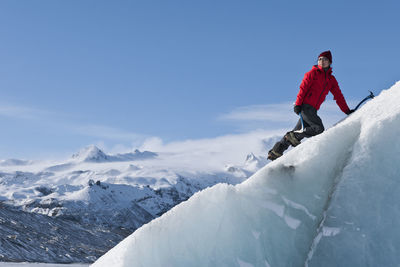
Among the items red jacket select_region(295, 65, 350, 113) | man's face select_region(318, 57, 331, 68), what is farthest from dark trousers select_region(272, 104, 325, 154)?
man's face select_region(318, 57, 331, 68)

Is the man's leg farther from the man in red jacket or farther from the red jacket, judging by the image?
the red jacket

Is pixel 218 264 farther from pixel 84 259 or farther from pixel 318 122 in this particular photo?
pixel 84 259

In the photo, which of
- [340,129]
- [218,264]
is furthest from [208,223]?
[340,129]

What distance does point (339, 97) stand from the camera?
10.3 m

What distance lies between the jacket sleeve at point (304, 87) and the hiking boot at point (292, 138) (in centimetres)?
65

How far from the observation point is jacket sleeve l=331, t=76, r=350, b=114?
404 inches

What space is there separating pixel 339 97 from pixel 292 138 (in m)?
1.46

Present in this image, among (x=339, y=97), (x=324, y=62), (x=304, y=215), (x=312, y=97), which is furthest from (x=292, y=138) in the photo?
(x=304, y=215)

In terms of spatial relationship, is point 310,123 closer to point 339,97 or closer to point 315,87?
point 315,87

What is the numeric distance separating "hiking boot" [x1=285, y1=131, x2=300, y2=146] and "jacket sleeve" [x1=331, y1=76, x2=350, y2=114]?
1.28 meters

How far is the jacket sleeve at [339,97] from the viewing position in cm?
1027

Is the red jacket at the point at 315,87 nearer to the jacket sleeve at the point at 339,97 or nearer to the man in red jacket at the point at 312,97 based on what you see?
the man in red jacket at the point at 312,97

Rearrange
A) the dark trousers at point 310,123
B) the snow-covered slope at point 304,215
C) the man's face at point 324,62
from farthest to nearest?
the man's face at point 324,62 < the dark trousers at point 310,123 < the snow-covered slope at point 304,215

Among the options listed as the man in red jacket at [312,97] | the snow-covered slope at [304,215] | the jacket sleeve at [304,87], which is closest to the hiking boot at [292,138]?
the man in red jacket at [312,97]
